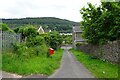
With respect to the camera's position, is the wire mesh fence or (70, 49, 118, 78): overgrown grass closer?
(70, 49, 118, 78): overgrown grass

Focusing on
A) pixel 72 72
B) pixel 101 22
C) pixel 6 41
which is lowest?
pixel 72 72

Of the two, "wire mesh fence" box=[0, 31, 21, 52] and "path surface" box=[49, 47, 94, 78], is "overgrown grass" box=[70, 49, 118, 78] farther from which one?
"wire mesh fence" box=[0, 31, 21, 52]

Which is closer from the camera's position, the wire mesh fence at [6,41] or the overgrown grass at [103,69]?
the overgrown grass at [103,69]

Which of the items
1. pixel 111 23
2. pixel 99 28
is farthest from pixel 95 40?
pixel 111 23

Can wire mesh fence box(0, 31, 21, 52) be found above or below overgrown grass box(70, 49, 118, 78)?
above

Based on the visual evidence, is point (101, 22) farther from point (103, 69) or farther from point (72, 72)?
point (72, 72)

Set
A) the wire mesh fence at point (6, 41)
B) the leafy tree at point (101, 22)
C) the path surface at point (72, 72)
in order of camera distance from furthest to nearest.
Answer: the leafy tree at point (101, 22), the wire mesh fence at point (6, 41), the path surface at point (72, 72)

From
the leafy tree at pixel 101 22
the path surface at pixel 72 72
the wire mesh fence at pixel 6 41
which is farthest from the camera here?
the leafy tree at pixel 101 22

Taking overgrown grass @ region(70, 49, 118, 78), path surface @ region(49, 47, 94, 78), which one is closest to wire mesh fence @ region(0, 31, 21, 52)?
path surface @ region(49, 47, 94, 78)

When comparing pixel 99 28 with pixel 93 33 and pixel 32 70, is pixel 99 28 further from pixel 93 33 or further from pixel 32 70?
pixel 32 70

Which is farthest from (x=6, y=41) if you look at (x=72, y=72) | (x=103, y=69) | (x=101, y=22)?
(x=101, y=22)

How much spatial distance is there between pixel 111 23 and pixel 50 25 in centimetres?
9394

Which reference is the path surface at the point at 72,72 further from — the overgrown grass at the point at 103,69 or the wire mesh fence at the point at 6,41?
the wire mesh fence at the point at 6,41

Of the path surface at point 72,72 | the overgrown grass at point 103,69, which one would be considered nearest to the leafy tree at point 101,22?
the overgrown grass at point 103,69
